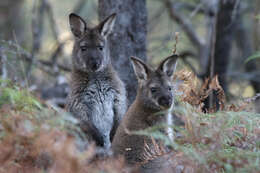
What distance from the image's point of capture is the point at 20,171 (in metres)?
3.27

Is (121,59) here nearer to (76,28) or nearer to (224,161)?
(76,28)

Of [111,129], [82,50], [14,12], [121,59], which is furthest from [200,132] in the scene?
[14,12]

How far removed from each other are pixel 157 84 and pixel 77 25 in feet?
5.91

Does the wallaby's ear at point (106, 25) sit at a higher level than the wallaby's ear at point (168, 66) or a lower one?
higher

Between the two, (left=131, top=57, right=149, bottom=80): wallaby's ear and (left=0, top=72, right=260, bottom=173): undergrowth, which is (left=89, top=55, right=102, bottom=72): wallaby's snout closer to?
(left=131, top=57, right=149, bottom=80): wallaby's ear

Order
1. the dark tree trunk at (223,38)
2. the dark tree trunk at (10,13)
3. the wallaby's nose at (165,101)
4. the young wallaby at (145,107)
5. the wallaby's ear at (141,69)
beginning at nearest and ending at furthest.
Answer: the young wallaby at (145,107) → the wallaby's nose at (165,101) → the wallaby's ear at (141,69) → the dark tree trunk at (223,38) → the dark tree trunk at (10,13)

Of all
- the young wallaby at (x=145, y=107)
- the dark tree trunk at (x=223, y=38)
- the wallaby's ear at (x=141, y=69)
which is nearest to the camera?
the young wallaby at (x=145, y=107)

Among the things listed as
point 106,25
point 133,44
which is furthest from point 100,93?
point 133,44

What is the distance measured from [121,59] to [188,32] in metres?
5.41

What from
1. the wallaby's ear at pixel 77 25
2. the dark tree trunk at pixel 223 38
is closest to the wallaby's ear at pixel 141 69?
the wallaby's ear at pixel 77 25

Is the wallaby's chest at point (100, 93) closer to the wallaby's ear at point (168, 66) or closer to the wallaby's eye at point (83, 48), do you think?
the wallaby's eye at point (83, 48)

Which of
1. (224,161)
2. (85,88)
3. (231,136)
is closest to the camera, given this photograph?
(224,161)

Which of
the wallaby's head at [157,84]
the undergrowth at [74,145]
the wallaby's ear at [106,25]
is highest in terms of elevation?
the wallaby's ear at [106,25]

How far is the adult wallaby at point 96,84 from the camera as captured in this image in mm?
5676
